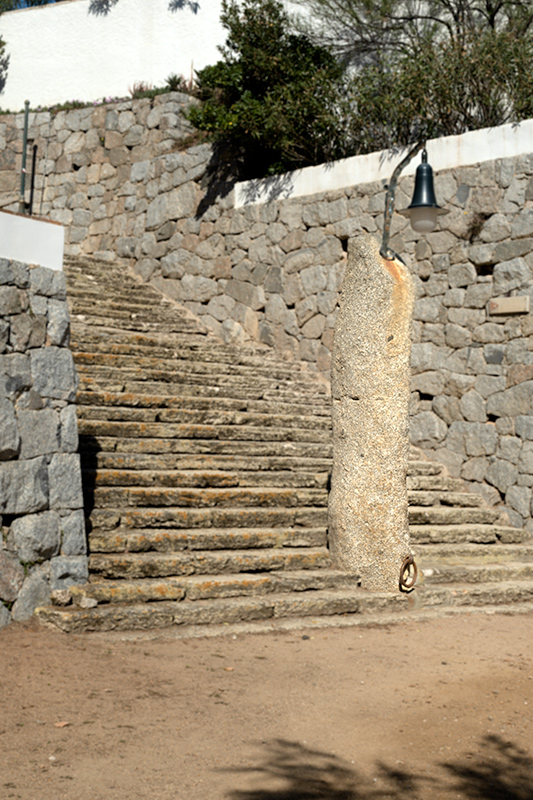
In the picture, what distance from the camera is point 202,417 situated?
292 inches

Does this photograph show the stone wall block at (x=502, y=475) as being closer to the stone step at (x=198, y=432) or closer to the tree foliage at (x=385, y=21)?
the stone step at (x=198, y=432)

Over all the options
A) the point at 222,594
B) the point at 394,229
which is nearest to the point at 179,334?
the point at 394,229

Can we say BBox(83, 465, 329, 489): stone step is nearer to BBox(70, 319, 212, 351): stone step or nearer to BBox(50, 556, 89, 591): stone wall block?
BBox(50, 556, 89, 591): stone wall block

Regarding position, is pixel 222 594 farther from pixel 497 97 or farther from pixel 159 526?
pixel 497 97

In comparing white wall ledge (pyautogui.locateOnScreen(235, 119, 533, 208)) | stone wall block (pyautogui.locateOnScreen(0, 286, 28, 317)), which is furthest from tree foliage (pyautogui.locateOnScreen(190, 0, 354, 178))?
stone wall block (pyautogui.locateOnScreen(0, 286, 28, 317))

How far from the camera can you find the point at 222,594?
5.09m

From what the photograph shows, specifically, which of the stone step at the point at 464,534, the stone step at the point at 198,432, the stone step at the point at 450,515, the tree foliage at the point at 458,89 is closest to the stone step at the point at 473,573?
the stone step at the point at 464,534

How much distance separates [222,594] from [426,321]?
4.68 m

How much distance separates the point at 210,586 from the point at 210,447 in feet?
6.78

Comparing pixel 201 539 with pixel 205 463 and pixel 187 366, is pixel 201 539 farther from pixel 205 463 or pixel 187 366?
pixel 187 366

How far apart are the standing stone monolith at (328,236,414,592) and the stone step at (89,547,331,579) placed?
9.3 inches

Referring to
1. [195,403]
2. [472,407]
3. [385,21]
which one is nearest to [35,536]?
[195,403]

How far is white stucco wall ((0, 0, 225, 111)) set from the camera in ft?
46.6

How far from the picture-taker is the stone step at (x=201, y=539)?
5.20 meters
